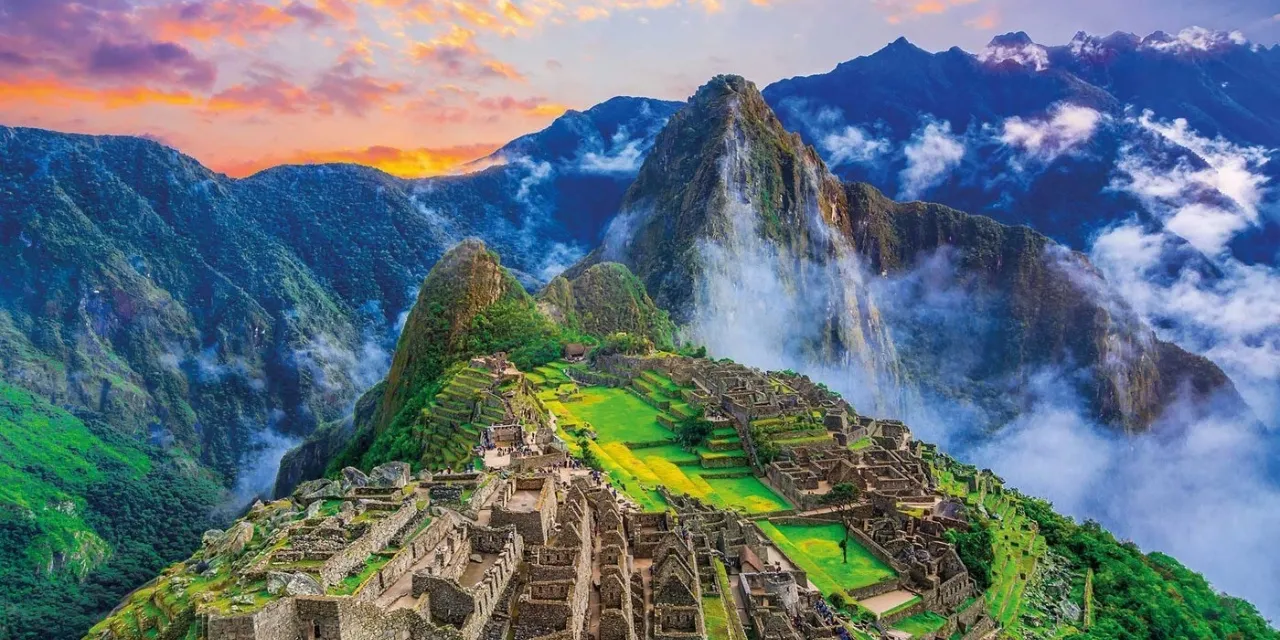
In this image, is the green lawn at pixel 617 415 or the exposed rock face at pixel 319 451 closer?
the green lawn at pixel 617 415

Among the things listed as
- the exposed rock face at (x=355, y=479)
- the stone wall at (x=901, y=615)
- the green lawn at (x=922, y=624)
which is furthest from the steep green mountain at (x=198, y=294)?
the green lawn at (x=922, y=624)

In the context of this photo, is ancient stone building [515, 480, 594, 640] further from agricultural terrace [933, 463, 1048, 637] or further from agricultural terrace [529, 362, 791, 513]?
agricultural terrace [933, 463, 1048, 637]

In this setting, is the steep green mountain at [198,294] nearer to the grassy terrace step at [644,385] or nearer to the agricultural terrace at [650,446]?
the grassy terrace step at [644,385]

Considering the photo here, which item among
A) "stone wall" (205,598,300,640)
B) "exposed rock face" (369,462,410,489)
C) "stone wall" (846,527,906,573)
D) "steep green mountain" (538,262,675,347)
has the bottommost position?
"stone wall" (205,598,300,640)

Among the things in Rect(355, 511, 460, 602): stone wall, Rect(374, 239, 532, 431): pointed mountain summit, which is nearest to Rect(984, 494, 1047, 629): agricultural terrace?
Rect(355, 511, 460, 602): stone wall

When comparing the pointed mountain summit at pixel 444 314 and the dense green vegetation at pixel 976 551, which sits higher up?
the pointed mountain summit at pixel 444 314

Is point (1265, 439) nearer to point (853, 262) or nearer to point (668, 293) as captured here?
point (853, 262)

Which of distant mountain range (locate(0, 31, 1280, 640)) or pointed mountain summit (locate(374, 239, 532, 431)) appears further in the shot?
distant mountain range (locate(0, 31, 1280, 640))

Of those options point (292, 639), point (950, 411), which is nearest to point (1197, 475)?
point (950, 411)
